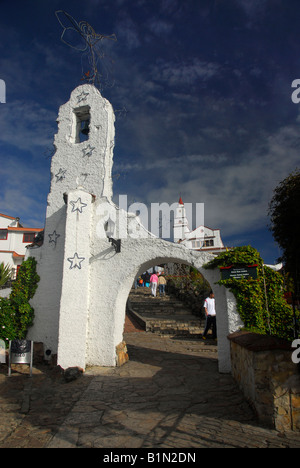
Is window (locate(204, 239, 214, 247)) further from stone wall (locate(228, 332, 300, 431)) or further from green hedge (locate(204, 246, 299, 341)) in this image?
stone wall (locate(228, 332, 300, 431))

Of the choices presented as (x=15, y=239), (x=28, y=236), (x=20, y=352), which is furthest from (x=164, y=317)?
(x=15, y=239)

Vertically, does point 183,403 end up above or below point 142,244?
below

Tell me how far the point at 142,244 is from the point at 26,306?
12.0 ft

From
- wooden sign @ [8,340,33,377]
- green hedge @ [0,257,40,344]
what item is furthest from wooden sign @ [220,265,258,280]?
green hedge @ [0,257,40,344]

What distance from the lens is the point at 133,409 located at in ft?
15.6

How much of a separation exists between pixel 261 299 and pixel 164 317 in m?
7.73

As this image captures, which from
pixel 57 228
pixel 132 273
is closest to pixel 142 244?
pixel 132 273

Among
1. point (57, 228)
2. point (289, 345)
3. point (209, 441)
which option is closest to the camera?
point (209, 441)

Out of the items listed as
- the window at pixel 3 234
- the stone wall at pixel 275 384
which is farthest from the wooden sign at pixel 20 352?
the window at pixel 3 234

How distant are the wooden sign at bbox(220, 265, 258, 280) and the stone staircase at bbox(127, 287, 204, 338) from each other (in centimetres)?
525

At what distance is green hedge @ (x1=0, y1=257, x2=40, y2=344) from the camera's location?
7.94 metres

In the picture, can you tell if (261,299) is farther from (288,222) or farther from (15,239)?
(15,239)
